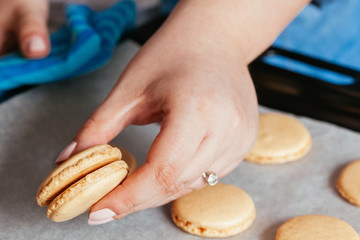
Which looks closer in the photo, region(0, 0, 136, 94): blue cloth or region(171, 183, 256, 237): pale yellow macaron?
region(171, 183, 256, 237): pale yellow macaron

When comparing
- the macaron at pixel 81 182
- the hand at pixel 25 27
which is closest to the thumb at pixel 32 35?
the hand at pixel 25 27

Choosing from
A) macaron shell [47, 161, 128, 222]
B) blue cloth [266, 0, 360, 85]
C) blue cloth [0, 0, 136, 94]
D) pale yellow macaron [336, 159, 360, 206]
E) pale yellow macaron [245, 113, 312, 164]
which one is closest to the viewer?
macaron shell [47, 161, 128, 222]

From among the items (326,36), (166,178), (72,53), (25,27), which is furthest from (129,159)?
(326,36)

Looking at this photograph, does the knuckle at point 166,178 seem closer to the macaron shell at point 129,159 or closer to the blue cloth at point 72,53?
the macaron shell at point 129,159

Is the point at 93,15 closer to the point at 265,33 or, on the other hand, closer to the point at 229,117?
the point at 265,33

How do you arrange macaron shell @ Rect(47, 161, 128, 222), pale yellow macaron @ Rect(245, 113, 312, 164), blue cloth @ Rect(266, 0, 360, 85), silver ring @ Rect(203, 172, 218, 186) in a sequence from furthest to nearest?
blue cloth @ Rect(266, 0, 360, 85) → pale yellow macaron @ Rect(245, 113, 312, 164) → silver ring @ Rect(203, 172, 218, 186) → macaron shell @ Rect(47, 161, 128, 222)

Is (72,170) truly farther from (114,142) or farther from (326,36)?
(326,36)

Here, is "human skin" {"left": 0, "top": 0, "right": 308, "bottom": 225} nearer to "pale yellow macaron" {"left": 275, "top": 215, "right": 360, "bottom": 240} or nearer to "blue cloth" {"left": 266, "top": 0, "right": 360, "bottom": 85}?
"pale yellow macaron" {"left": 275, "top": 215, "right": 360, "bottom": 240}

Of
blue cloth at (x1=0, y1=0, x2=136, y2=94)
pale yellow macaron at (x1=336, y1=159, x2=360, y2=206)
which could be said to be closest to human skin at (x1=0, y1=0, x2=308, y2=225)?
pale yellow macaron at (x1=336, y1=159, x2=360, y2=206)
